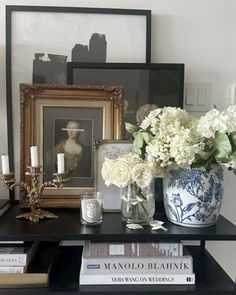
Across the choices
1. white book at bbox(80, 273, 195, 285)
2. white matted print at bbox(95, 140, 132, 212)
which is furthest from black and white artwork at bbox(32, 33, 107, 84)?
white book at bbox(80, 273, 195, 285)

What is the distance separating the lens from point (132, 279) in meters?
0.89

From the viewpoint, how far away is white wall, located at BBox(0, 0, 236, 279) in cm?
116

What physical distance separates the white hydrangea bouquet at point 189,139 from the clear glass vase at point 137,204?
0.33 feet

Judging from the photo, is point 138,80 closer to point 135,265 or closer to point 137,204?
point 137,204

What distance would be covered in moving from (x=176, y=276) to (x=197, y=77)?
678 mm

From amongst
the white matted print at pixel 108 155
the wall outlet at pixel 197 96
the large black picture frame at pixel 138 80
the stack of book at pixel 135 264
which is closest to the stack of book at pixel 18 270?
the stack of book at pixel 135 264

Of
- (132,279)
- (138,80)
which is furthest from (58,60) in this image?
(132,279)

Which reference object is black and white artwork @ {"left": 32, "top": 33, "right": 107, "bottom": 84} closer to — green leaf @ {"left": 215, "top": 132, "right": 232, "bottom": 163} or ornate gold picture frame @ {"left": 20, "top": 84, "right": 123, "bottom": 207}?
ornate gold picture frame @ {"left": 20, "top": 84, "right": 123, "bottom": 207}

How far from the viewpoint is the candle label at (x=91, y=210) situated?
3.04 ft

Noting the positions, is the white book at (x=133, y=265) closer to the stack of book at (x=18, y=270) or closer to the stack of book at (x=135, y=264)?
the stack of book at (x=135, y=264)

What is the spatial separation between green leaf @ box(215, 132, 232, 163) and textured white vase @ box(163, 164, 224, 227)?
0.05 meters

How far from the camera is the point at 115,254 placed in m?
0.91

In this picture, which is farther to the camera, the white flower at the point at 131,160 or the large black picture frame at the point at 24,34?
the large black picture frame at the point at 24,34

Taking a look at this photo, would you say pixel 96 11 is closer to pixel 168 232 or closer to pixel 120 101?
pixel 120 101
